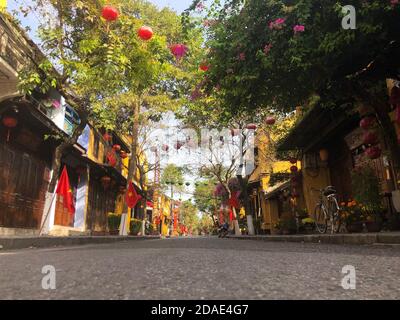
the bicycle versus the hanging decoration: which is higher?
the hanging decoration

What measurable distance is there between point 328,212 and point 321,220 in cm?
86

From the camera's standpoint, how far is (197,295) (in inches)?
82.0

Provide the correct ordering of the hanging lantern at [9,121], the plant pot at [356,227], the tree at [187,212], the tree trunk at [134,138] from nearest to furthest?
the plant pot at [356,227]
the hanging lantern at [9,121]
the tree trunk at [134,138]
the tree at [187,212]

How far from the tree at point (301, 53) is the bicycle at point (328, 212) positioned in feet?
7.71

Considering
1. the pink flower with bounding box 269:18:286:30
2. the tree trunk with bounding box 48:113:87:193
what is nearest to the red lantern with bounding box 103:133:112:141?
the tree trunk with bounding box 48:113:87:193

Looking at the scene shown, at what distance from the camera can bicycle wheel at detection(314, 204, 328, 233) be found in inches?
420

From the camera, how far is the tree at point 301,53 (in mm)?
6492

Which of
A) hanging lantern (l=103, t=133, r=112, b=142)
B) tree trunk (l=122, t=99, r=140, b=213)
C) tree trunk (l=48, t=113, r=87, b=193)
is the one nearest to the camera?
tree trunk (l=48, t=113, r=87, b=193)

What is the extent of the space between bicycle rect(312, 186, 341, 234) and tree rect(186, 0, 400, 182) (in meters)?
2.35

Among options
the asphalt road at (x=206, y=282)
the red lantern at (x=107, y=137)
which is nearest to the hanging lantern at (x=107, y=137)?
the red lantern at (x=107, y=137)

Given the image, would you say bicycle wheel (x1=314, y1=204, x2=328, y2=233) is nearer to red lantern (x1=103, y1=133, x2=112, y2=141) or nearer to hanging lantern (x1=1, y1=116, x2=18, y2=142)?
hanging lantern (x1=1, y1=116, x2=18, y2=142)

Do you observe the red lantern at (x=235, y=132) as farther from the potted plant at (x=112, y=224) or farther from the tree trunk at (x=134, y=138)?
the potted plant at (x=112, y=224)

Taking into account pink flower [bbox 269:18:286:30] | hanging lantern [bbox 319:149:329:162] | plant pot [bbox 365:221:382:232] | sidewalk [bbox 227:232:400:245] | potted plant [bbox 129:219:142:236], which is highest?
pink flower [bbox 269:18:286:30]
